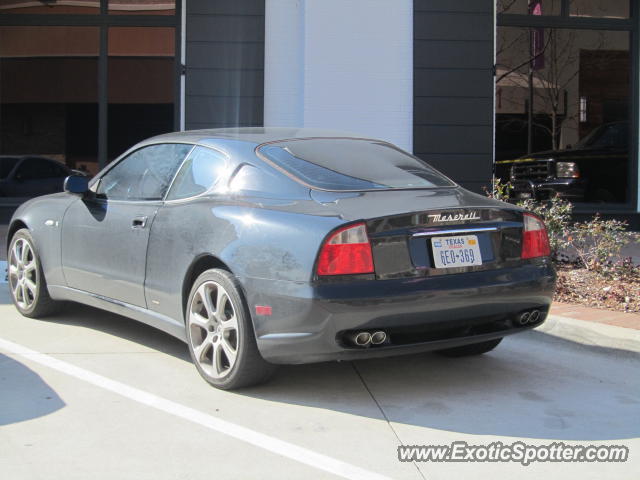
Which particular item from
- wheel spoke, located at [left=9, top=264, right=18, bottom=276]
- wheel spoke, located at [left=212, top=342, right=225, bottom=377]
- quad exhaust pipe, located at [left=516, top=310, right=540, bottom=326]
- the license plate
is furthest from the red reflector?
wheel spoke, located at [left=9, top=264, right=18, bottom=276]

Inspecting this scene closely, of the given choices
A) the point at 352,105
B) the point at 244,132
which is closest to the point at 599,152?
the point at 352,105

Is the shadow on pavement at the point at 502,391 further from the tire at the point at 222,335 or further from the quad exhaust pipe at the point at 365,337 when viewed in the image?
the quad exhaust pipe at the point at 365,337

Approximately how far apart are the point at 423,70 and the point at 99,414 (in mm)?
8886

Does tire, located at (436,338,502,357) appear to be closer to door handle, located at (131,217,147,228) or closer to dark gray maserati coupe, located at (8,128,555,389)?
dark gray maserati coupe, located at (8,128,555,389)

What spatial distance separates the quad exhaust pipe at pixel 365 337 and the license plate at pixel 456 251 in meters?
0.46

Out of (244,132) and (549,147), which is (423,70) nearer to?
(549,147)

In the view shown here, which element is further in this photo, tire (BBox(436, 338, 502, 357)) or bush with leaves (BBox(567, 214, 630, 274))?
bush with leaves (BBox(567, 214, 630, 274))

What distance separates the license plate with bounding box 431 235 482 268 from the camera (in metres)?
4.42

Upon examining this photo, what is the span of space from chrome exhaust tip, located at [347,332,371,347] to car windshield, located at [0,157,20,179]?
33.1 feet

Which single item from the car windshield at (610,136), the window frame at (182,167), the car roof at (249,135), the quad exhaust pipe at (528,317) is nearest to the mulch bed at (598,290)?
the quad exhaust pipe at (528,317)

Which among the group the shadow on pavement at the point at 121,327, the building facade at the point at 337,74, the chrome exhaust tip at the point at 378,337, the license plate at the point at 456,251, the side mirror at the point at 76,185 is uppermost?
the building facade at the point at 337,74

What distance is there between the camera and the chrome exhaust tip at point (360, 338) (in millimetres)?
4258

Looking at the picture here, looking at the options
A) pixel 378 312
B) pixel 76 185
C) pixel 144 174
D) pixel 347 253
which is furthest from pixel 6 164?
pixel 378 312

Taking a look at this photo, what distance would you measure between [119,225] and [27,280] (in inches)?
51.0
